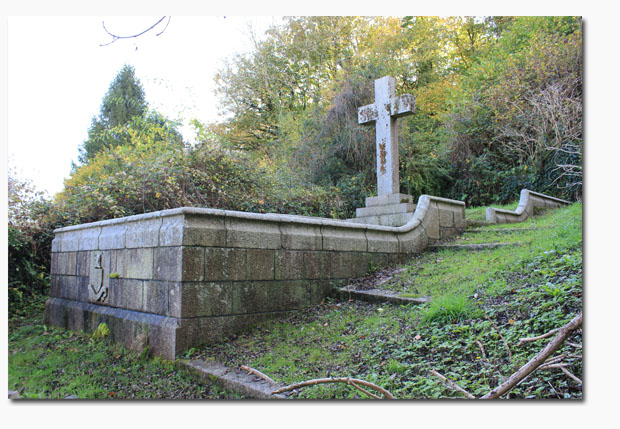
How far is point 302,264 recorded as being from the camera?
13.3 ft

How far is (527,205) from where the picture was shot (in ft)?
26.1

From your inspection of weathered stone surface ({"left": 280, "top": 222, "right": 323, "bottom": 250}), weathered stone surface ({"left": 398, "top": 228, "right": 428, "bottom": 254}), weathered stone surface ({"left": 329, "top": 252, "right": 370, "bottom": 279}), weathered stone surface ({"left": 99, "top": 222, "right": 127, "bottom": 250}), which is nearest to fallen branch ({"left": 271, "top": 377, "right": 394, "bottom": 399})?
weathered stone surface ({"left": 280, "top": 222, "right": 323, "bottom": 250})

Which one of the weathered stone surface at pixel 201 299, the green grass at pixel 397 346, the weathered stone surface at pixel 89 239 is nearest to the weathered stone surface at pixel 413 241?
the green grass at pixel 397 346

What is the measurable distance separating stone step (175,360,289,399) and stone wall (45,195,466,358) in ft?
0.81

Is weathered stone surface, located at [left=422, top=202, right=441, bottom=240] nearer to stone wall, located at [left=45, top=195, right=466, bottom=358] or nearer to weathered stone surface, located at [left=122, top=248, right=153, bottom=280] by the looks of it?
stone wall, located at [left=45, top=195, right=466, bottom=358]

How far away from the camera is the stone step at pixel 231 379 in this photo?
2.56m

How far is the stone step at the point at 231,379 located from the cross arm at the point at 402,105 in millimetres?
4488

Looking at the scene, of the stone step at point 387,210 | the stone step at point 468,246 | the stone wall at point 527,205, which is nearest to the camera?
the stone step at point 468,246

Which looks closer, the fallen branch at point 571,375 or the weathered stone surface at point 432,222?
the fallen branch at point 571,375

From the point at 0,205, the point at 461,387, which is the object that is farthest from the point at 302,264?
the point at 0,205

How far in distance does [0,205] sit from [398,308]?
3222 millimetres

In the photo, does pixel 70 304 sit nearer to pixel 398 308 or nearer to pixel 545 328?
pixel 398 308

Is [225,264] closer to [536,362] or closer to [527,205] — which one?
[536,362]

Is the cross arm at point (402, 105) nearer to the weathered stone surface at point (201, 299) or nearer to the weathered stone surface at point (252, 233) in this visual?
the weathered stone surface at point (252, 233)
